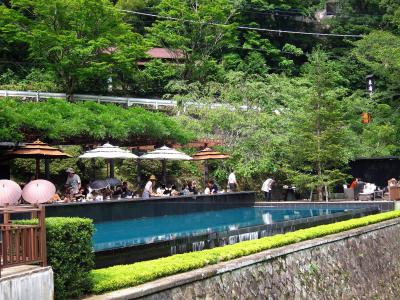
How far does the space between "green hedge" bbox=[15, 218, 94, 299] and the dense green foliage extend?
10.9 metres

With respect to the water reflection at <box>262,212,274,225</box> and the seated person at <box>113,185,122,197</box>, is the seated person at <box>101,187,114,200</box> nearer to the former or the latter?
the seated person at <box>113,185,122,197</box>

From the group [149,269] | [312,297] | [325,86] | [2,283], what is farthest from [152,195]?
[2,283]

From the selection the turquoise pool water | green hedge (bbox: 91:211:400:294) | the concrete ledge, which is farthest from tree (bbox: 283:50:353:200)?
the concrete ledge

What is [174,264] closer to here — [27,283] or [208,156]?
[27,283]

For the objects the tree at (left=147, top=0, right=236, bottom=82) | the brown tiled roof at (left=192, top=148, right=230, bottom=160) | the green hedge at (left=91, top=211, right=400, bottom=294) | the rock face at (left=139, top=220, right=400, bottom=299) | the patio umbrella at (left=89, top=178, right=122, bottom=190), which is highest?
the tree at (left=147, top=0, right=236, bottom=82)

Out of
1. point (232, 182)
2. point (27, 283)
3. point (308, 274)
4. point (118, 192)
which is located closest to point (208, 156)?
point (232, 182)

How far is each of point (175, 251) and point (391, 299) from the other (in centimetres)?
735

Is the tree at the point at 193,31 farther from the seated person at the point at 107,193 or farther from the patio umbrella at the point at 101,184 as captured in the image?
the seated person at the point at 107,193

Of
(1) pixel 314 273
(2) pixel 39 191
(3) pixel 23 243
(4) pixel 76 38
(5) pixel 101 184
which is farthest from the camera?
(4) pixel 76 38

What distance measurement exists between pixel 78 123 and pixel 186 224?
5889mm

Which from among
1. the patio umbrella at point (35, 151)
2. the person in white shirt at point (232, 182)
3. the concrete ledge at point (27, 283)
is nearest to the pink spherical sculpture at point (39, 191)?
the concrete ledge at point (27, 283)

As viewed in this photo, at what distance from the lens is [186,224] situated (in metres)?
17.5

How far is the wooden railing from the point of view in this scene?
6.19 metres

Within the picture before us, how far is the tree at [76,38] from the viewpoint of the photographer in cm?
2962
